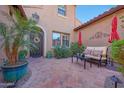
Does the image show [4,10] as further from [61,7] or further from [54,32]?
[61,7]

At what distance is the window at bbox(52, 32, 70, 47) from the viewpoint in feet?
30.8

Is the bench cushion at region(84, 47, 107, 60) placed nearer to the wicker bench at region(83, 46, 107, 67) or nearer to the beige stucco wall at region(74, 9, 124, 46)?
the wicker bench at region(83, 46, 107, 67)

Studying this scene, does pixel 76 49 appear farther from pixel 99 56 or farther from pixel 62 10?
pixel 62 10

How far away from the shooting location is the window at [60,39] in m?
9.38

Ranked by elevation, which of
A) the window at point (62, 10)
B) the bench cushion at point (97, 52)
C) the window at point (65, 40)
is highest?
the window at point (62, 10)

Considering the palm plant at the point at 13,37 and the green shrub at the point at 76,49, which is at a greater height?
the palm plant at the point at 13,37

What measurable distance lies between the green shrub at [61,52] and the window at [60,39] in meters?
0.70

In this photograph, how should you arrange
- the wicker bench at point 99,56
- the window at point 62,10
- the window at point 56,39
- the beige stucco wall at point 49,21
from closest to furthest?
the wicker bench at point 99,56
the beige stucco wall at point 49,21
the window at point 56,39
the window at point 62,10

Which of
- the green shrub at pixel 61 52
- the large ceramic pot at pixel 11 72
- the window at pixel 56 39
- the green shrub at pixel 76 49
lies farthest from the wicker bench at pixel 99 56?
the window at pixel 56 39

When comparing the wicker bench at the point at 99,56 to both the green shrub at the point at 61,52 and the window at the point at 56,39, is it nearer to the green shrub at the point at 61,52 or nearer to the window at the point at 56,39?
the green shrub at the point at 61,52

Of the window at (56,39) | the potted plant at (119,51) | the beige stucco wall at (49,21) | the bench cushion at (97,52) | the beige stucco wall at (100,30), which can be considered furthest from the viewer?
the window at (56,39)

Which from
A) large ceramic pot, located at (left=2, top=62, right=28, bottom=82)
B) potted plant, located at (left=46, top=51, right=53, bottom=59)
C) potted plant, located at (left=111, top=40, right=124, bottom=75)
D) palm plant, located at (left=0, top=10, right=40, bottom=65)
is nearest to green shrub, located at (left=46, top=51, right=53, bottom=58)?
potted plant, located at (left=46, top=51, right=53, bottom=59)

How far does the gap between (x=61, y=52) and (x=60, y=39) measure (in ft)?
4.57
